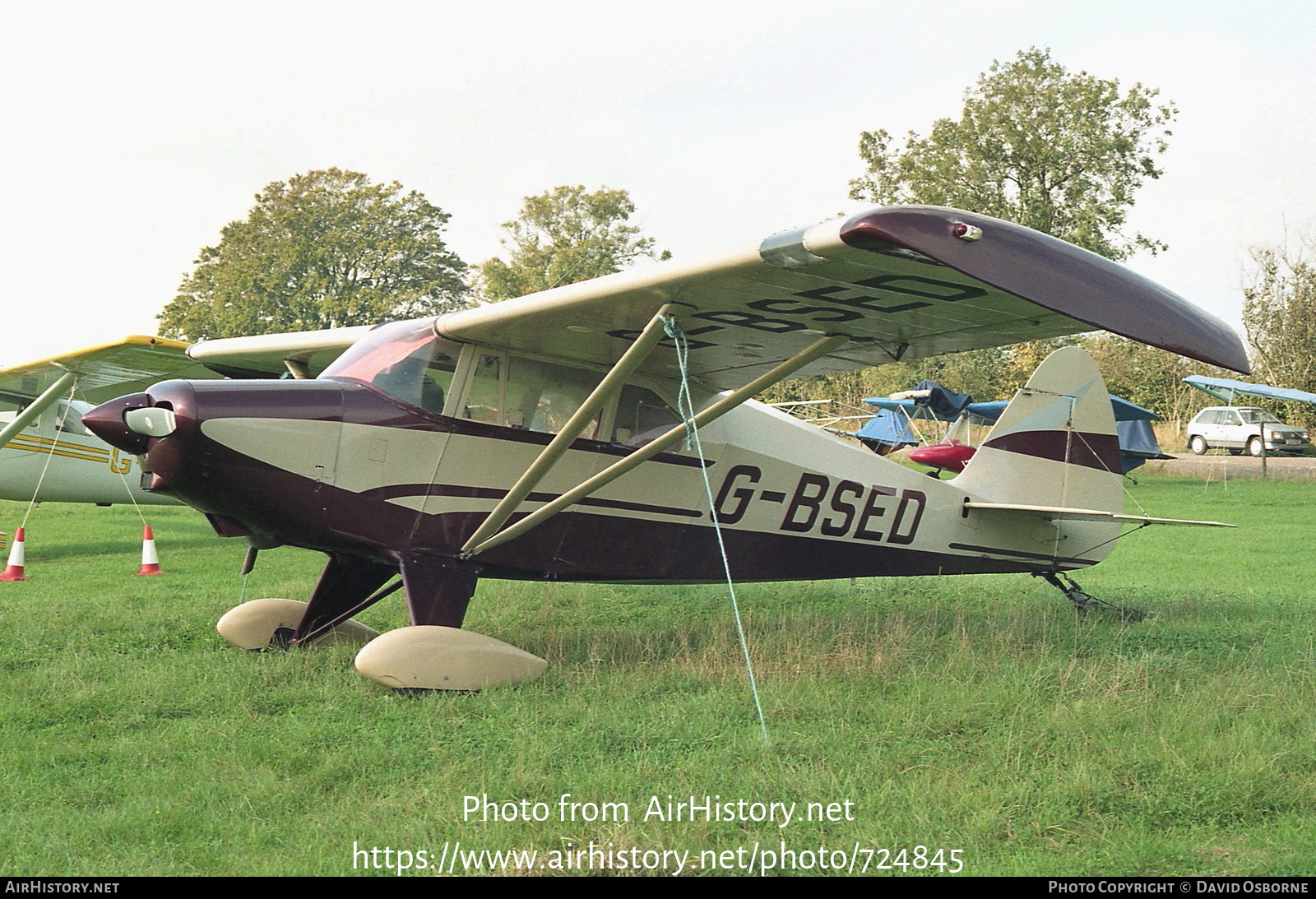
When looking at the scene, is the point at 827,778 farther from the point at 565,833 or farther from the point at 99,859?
the point at 99,859

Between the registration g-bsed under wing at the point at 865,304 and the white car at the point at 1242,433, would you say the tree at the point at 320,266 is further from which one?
the registration g-bsed under wing at the point at 865,304

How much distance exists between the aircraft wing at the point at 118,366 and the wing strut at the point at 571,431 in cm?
534

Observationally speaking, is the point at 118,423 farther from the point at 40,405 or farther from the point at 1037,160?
the point at 1037,160

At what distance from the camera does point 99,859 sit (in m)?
3.37

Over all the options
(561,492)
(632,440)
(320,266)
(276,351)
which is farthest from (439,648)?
(320,266)

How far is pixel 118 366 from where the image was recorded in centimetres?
1113

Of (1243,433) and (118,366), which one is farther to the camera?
(1243,433)

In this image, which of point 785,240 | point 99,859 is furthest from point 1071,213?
point 99,859

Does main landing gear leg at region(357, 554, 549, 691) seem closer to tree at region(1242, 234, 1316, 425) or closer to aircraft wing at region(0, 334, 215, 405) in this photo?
aircraft wing at region(0, 334, 215, 405)

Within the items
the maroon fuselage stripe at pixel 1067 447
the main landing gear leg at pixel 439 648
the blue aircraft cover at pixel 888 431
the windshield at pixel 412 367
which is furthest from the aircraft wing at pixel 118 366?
the blue aircraft cover at pixel 888 431

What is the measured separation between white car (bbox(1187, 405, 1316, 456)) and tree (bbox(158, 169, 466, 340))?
97.5 feet

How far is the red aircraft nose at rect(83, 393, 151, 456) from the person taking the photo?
549 cm

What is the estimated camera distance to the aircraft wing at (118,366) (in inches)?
406

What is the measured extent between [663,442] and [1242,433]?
31317 millimetres
